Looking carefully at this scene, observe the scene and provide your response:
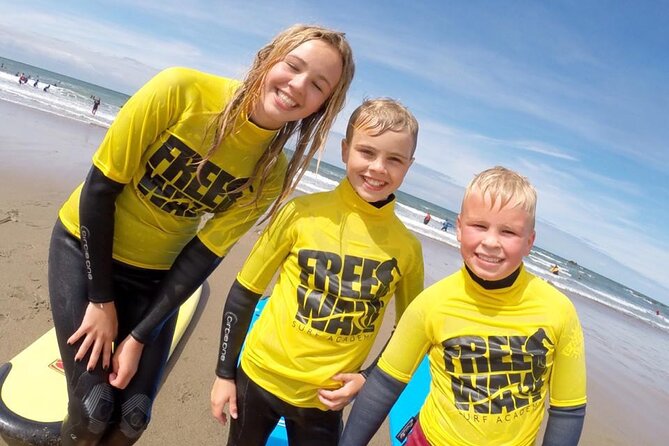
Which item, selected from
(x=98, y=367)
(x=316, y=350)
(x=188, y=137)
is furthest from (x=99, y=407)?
(x=188, y=137)

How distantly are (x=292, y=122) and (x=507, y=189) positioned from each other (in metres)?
1.00

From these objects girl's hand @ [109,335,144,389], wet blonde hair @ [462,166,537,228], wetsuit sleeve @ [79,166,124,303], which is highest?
wet blonde hair @ [462,166,537,228]

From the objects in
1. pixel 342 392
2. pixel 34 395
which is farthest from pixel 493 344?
pixel 34 395

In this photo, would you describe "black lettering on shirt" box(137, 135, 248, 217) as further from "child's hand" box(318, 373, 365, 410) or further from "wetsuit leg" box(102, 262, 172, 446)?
"child's hand" box(318, 373, 365, 410)

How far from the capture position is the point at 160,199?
1942 mm

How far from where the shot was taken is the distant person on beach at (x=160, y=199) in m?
1.80

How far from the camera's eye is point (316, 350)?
1.83 meters

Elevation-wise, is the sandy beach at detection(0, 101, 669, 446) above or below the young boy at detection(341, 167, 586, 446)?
below

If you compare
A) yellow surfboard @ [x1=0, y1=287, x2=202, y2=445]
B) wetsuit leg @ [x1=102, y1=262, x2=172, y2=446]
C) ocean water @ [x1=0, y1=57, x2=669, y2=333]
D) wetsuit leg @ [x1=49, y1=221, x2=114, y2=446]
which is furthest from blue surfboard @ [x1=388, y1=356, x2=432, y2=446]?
ocean water @ [x1=0, y1=57, x2=669, y2=333]

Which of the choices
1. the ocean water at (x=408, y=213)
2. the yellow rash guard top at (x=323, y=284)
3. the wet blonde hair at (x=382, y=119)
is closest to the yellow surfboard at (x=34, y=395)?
the yellow rash guard top at (x=323, y=284)

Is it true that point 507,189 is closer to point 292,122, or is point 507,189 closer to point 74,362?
point 292,122

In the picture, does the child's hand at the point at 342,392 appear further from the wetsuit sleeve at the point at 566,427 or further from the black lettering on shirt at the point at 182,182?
the black lettering on shirt at the point at 182,182

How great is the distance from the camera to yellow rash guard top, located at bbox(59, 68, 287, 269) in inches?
68.7

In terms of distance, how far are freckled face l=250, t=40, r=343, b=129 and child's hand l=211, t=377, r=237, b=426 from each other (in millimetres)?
1219
